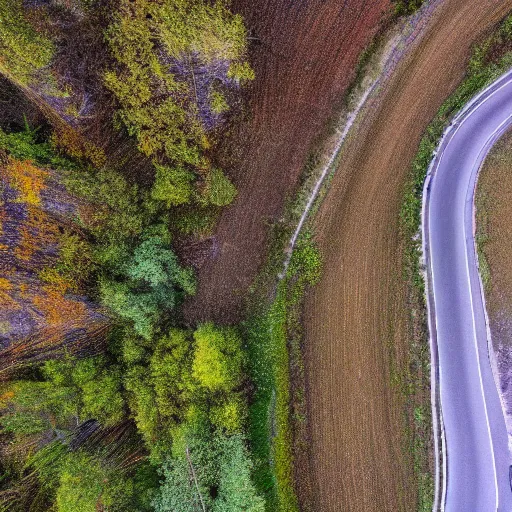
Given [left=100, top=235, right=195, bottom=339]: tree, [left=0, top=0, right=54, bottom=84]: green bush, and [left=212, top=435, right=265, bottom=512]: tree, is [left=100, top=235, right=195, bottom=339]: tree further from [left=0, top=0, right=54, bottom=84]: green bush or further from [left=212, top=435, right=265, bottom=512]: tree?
[left=0, top=0, right=54, bottom=84]: green bush

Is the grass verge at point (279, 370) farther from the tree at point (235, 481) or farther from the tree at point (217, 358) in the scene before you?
the tree at point (235, 481)

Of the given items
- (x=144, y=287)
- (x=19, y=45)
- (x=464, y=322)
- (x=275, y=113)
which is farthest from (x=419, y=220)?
(x=19, y=45)

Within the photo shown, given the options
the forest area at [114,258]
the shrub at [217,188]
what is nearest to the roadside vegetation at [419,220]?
the forest area at [114,258]

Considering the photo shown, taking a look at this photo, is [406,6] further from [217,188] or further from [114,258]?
[114,258]

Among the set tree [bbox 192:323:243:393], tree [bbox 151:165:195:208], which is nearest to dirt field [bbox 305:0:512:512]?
tree [bbox 192:323:243:393]

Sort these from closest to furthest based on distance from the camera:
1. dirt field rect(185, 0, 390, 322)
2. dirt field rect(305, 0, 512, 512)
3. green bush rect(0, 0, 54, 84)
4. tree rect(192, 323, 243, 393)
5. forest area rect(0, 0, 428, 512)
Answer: green bush rect(0, 0, 54, 84) < forest area rect(0, 0, 428, 512) < tree rect(192, 323, 243, 393) < dirt field rect(185, 0, 390, 322) < dirt field rect(305, 0, 512, 512)

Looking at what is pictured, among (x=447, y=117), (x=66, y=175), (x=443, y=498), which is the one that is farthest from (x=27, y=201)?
(x=443, y=498)
